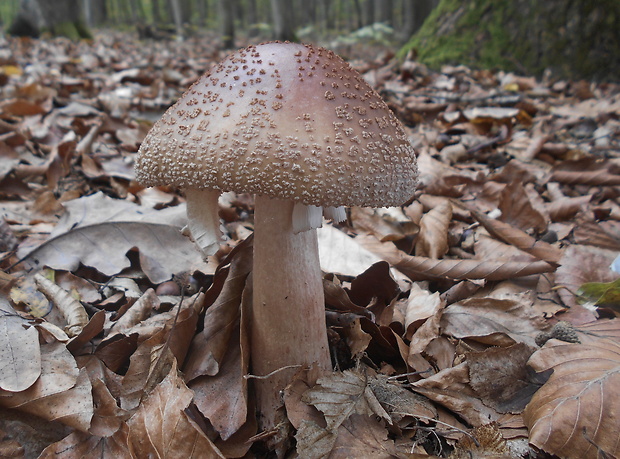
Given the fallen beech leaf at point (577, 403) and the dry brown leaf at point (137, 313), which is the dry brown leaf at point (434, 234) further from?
the dry brown leaf at point (137, 313)

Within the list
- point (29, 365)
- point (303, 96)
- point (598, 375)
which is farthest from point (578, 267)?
point (29, 365)

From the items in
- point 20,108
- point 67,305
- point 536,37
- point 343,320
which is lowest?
point 343,320

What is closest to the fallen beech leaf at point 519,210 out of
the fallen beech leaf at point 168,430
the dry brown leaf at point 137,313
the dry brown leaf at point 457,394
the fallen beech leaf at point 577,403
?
the fallen beech leaf at point 577,403

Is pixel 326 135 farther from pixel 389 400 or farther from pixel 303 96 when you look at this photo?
pixel 389 400

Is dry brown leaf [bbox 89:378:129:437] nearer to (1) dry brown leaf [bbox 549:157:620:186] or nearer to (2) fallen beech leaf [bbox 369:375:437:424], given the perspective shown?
(2) fallen beech leaf [bbox 369:375:437:424]

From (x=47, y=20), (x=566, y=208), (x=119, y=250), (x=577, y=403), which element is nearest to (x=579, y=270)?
(x=566, y=208)

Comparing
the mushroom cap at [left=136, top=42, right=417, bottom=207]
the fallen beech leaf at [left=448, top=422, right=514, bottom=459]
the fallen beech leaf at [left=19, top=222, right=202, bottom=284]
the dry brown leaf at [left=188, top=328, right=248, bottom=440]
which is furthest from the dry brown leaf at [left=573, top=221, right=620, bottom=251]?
the fallen beech leaf at [left=19, top=222, right=202, bottom=284]

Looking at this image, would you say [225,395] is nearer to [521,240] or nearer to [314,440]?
[314,440]
